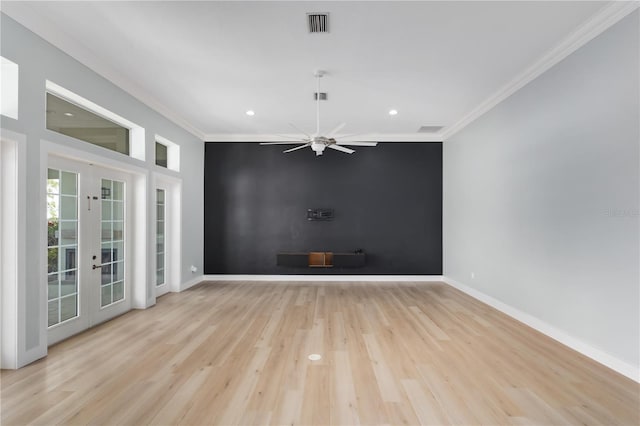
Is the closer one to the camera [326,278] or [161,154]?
[161,154]

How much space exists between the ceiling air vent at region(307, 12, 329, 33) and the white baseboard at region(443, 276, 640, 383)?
4.15m

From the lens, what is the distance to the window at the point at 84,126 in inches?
130

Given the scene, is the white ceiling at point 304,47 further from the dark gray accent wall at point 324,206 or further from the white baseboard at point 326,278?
the white baseboard at point 326,278

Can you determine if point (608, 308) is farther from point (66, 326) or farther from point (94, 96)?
point (94, 96)

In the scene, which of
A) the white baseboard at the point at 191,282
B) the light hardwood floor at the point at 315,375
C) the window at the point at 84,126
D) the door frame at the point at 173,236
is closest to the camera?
the light hardwood floor at the point at 315,375

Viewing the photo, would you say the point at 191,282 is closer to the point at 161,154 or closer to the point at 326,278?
the point at 161,154

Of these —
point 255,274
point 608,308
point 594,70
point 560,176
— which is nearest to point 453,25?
point 594,70

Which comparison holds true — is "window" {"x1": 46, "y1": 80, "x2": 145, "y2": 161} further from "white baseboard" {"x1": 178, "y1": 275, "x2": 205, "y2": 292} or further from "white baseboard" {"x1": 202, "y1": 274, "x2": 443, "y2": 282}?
"white baseboard" {"x1": 202, "y1": 274, "x2": 443, "y2": 282}

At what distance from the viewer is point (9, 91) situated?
2.75 metres

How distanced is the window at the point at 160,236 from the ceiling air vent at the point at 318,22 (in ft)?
13.3

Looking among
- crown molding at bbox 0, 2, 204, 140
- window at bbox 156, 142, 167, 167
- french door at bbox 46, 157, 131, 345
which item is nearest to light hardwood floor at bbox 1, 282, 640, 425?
french door at bbox 46, 157, 131, 345

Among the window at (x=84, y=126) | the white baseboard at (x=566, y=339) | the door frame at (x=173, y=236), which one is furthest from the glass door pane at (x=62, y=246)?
the white baseboard at (x=566, y=339)

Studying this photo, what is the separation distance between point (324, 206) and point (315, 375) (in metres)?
4.57

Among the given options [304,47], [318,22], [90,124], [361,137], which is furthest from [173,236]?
[318,22]
